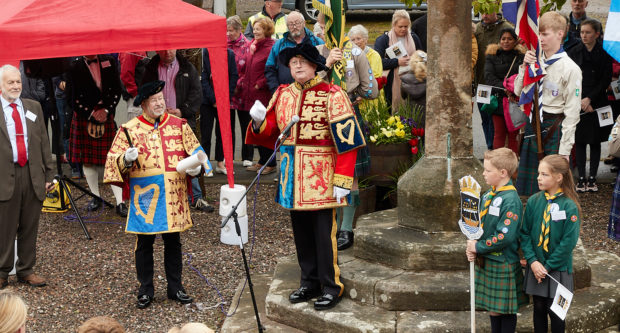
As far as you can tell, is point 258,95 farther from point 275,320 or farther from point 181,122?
point 275,320

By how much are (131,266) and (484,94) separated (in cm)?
407

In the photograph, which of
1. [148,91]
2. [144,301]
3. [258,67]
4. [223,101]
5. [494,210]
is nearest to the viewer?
[494,210]

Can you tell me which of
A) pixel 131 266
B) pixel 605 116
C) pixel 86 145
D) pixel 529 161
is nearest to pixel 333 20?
pixel 529 161

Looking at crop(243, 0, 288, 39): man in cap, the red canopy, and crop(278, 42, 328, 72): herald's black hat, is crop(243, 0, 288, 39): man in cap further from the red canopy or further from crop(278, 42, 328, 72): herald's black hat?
crop(278, 42, 328, 72): herald's black hat

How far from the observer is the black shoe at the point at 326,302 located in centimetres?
562

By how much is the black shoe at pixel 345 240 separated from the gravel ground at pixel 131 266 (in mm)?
699

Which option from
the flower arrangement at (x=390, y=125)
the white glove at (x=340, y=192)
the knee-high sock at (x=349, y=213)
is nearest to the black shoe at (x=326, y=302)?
the white glove at (x=340, y=192)

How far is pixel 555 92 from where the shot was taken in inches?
274

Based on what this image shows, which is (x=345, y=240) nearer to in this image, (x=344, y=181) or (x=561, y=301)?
(x=344, y=181)

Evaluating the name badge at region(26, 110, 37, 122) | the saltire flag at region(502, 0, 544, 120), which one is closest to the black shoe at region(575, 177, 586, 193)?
the saltire flag at region(502, 0, 544, 120)

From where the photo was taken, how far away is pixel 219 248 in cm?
758

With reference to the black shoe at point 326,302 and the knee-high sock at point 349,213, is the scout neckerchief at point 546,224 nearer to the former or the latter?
the black shoe at point 326,302

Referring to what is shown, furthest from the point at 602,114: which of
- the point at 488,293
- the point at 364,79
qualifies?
the point at 488,293

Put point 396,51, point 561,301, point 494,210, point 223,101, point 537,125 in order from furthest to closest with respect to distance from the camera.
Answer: point 396,51
point 223,101
point 537,125
point 494,210
point 561,301
